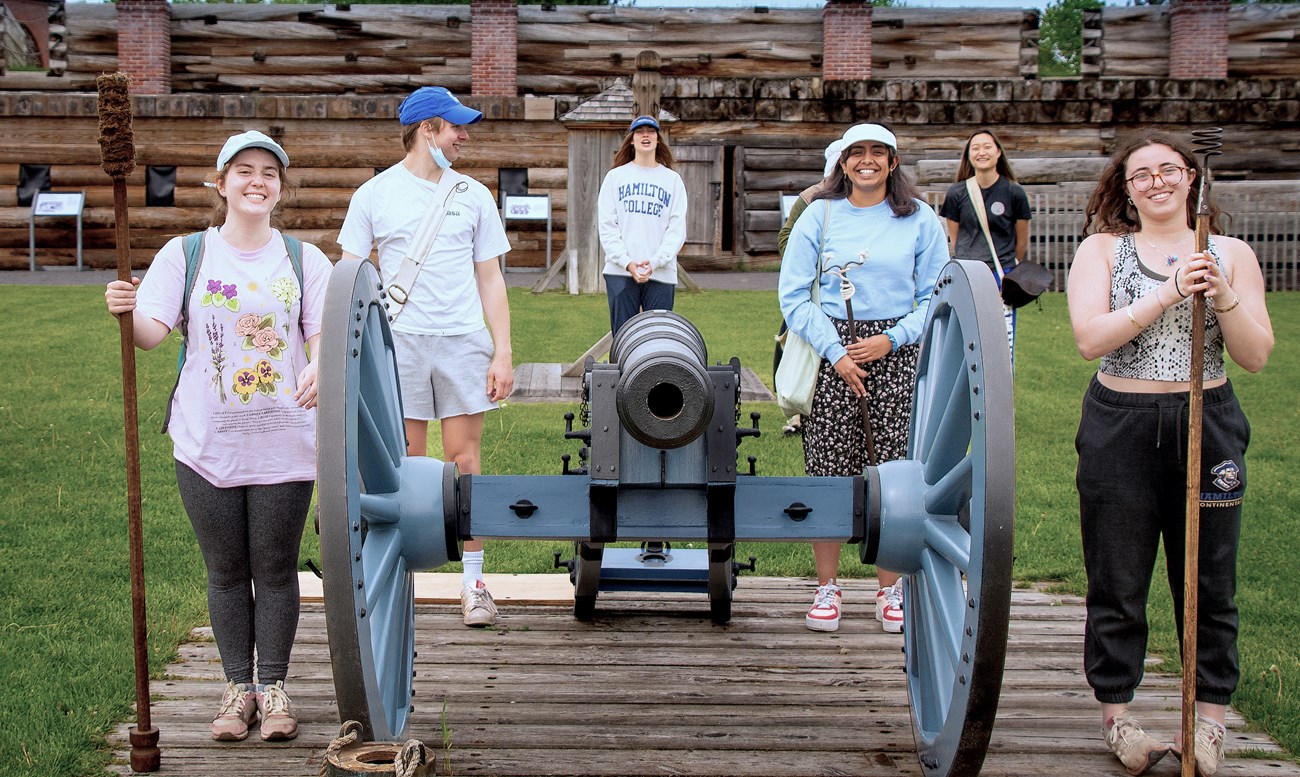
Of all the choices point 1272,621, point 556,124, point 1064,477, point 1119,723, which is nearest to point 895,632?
point 1119,723

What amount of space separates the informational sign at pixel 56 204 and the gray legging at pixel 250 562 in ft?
63.9

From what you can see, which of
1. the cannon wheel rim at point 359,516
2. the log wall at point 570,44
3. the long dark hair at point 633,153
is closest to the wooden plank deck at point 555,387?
the long dark hair at point 633,153

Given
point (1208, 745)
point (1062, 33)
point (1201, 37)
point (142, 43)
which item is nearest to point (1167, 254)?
point (1208, 745)

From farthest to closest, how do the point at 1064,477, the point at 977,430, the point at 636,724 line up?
the point at 1064,477, the point at 636,724, the point at 977,430

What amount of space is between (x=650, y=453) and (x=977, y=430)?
0.86 m

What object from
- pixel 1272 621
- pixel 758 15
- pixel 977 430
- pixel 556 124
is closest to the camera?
pixel 977 430

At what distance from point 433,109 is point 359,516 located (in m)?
2.07

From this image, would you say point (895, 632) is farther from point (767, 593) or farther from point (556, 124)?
point (556, 124)

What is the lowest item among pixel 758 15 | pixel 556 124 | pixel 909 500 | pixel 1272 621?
pixel 1272 621

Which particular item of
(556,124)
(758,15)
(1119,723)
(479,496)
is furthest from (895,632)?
(758,15)

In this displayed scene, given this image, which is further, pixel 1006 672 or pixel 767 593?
pixel 767 593

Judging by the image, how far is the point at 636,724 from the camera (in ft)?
12.7

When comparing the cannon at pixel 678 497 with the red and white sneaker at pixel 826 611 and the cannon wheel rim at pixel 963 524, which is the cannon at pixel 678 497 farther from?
the red and white sneaker at pixel 826 611

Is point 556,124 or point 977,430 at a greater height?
point 556,124
